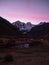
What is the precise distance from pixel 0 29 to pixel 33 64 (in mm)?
93413

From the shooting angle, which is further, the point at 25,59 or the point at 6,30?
the point at 6,30

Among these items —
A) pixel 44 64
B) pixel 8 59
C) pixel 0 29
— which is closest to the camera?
pixel 44 64

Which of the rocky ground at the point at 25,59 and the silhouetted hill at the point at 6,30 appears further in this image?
the silhouetted hill at the point at 6,30

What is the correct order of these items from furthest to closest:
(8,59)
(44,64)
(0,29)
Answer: (0,29) < (8,59) < (44,64)

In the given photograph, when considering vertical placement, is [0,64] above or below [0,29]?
below

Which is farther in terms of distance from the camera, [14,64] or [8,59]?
[8,59]

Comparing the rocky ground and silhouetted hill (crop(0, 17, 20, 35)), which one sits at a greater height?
silhouetted hill (crop(0, 17, 20, 35))

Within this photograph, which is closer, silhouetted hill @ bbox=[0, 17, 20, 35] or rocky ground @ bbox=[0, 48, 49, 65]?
rocky ground @ bbox=[0, 48, 49, 65]

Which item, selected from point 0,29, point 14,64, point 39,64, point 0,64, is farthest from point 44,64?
point 0,29

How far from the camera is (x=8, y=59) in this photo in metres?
21.4

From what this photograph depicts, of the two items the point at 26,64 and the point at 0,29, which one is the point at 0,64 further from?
the point at 0,29

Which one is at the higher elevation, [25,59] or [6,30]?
[6,30]

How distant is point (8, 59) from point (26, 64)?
2.82m

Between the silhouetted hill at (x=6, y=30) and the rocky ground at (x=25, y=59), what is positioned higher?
the silhouetted hill at (x=6, y=30)
